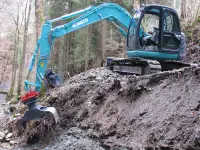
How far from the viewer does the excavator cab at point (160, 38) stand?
9203mm

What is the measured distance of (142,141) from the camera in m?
5.21

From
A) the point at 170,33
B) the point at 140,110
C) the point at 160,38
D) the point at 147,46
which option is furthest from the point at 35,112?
the point at 170,33

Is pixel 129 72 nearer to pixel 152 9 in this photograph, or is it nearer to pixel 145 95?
pixel 152 9

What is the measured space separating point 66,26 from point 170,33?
3.25 metres

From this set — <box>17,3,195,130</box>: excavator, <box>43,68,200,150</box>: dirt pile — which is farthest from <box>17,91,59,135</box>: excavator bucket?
<box>17,3,195,130</box>: excavator

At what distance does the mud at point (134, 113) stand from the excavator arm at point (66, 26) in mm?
1379

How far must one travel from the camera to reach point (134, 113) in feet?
20.1

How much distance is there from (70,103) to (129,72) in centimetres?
234

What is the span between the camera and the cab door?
927 cm

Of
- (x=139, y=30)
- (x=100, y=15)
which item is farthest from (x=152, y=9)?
(x=100, y=15)

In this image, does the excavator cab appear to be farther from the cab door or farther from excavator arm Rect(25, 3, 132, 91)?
excavator arm Rect(25, 3, 132, 91)

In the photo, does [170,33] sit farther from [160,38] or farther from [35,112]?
[35,112]

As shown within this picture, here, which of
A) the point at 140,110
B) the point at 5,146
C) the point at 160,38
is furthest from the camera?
the point at 160,38

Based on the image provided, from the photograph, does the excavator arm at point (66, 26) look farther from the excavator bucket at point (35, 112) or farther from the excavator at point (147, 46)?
the excavator bucket at point (35, 112)
